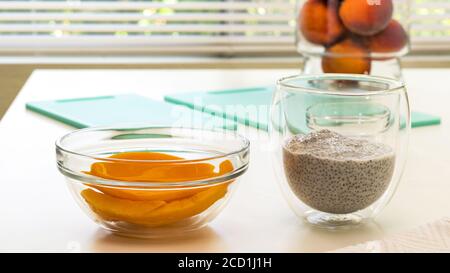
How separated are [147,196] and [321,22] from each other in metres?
0.89

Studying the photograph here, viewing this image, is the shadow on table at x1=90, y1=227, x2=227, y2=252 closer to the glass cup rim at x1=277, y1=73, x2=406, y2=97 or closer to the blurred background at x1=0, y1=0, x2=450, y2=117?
the glass cup rim at x1=277, y1=73, x2=406, y2=97

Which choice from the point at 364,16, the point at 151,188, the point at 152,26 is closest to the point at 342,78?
the point at 151,188

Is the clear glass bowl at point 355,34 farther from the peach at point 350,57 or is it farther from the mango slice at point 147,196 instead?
the mango slice at point 147,196

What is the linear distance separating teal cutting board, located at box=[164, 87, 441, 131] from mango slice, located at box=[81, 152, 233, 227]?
0.57m

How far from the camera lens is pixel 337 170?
0.83 meters

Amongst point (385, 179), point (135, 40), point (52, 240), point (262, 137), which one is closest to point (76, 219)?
point (52, 240)

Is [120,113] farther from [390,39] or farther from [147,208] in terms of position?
[147,208]

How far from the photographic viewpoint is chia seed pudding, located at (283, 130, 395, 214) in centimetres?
83

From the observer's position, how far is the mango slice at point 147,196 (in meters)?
0.82

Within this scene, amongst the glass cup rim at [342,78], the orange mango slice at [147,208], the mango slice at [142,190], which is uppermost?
the glass cup rim at [342,78]

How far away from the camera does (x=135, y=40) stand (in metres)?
2.92

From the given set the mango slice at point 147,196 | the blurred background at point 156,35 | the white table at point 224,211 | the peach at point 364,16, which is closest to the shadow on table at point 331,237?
the white table at point 224,211

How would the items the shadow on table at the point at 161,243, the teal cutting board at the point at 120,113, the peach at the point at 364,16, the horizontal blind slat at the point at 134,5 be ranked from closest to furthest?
the shadow on table at the point at 161,243
the teal cutting board at the point at 120,113
the peach at the point at 364,16
the horizontal blind slat at the point at 134,5

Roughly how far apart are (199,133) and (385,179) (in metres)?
0.24
